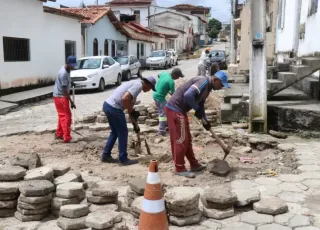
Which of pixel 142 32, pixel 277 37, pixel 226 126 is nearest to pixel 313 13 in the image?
pixel 226 126

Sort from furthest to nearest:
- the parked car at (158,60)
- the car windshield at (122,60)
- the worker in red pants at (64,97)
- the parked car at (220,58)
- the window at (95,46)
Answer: the parked car at (158,60), the parked car at (220,58), the window at (95,46), the car windshield at (122,60), the worker in red pants at (64,97)

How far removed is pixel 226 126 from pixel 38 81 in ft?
35.3

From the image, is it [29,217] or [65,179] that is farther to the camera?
[65,179]

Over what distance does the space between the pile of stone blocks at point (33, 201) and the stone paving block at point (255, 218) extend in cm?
207

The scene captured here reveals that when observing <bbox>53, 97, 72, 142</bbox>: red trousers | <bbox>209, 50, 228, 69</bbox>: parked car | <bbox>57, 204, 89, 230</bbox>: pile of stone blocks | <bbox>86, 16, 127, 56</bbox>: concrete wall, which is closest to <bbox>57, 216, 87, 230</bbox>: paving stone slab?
<bbox>57, 204, 89, 230</bbox>: pile of stone blocks

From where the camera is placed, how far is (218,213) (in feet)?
12.6

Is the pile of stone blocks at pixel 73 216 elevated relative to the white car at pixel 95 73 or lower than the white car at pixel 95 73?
lower

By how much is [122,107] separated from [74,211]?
95.1 inches

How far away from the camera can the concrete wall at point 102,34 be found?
23.3 metres

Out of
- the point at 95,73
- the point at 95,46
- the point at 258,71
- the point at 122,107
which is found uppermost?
the point at 95,46

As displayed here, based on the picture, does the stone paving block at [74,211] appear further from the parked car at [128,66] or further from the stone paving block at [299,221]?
the parked car at [128,66]

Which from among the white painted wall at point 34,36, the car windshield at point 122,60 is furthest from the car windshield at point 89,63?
the car windshield at point 122,60

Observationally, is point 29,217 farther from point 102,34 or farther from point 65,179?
point 102,34

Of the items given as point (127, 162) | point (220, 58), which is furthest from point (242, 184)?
point (220, 58)
